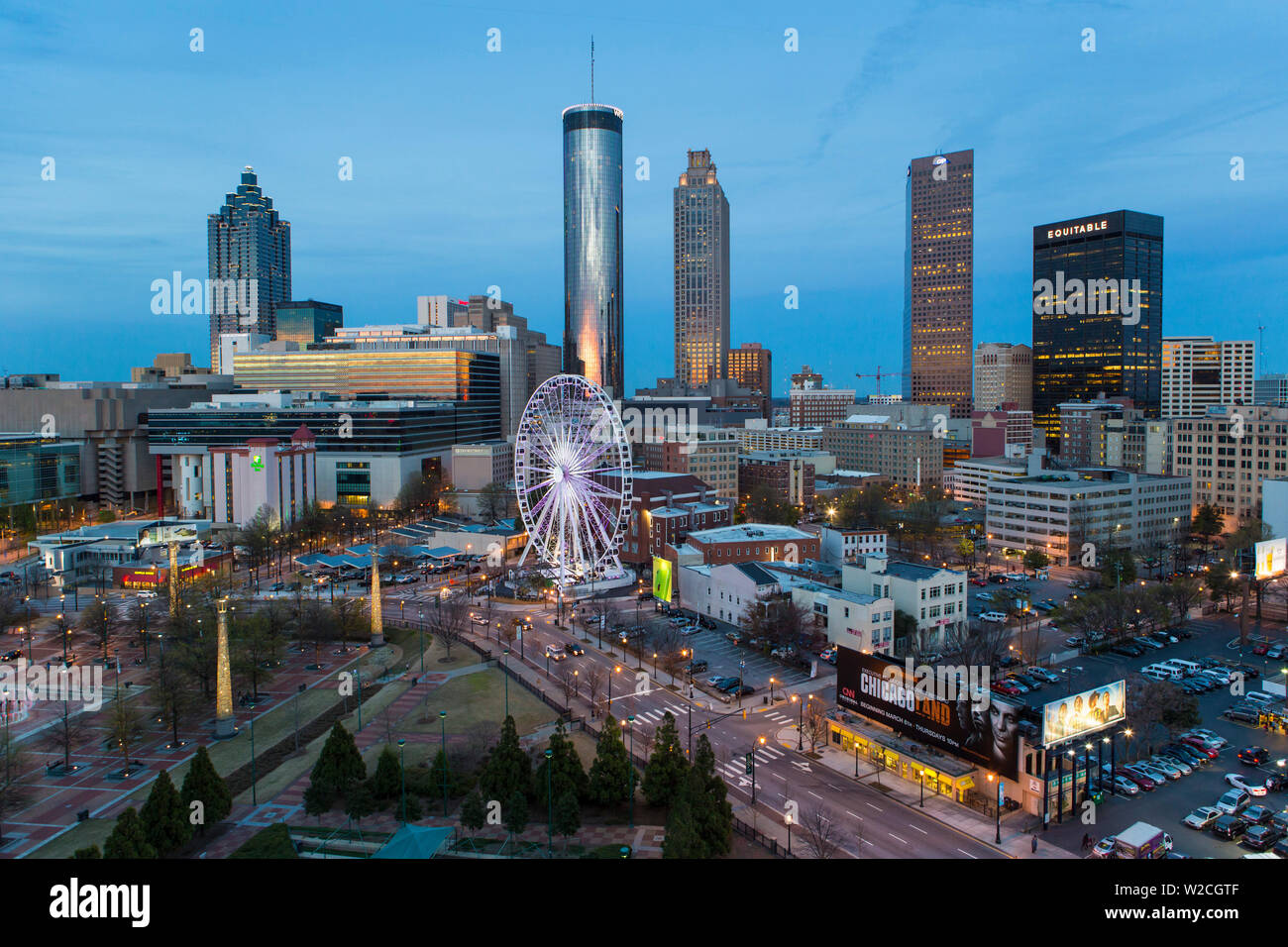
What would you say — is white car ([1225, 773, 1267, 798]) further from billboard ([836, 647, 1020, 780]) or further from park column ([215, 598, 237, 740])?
park column ([215, 598, 237, 740])

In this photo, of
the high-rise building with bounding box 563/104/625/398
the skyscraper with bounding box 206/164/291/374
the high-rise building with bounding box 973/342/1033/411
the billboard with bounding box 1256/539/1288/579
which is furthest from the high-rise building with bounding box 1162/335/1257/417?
the skyscraper with bounding box 206/164/291/374

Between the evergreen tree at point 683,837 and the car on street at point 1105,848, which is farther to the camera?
the car on street at point 1105,848

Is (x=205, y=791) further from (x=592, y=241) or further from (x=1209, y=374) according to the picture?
(x=592, y=241)

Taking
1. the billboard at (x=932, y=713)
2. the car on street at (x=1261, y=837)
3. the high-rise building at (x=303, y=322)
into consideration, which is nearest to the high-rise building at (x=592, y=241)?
the high-rise building at (x=303, y=322)

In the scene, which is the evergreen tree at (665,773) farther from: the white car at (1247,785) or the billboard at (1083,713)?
the white car at (1247,785)

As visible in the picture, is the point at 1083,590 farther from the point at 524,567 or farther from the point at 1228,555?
the point at 524,567

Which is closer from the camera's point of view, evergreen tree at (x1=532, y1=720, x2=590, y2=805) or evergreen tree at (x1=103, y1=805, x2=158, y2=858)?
evergreen tree at (x1=103, y1=805, x2=158, y2=858)
